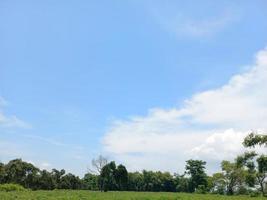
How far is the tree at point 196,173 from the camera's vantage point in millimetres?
101438

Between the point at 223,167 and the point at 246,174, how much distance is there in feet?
28.4

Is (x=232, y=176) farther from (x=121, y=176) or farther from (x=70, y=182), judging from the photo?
(x=70, y=182)

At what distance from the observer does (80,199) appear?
28.4 meters

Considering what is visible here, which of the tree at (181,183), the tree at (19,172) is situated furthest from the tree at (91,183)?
the tree at (19,172)

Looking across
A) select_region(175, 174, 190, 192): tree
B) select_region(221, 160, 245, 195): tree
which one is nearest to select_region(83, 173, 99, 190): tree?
select_region(175, 174, 190, 192): tree

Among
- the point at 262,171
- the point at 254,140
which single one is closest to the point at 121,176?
the point at 262,171

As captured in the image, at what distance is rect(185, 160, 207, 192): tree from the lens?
10144cm

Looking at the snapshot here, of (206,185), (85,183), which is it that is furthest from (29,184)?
(206,185)

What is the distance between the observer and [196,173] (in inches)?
4008

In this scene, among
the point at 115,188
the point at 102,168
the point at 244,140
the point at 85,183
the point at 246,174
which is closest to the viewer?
the point at 244,140

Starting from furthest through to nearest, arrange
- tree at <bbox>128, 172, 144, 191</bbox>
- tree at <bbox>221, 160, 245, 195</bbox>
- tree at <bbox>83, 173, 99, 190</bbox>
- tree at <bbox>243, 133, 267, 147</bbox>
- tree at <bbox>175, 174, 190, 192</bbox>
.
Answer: tree at <bbox>128, 172, 144, 191</bbox> < tree at <bbox>83, 173, 99, 190</bbox> < tree at <bbox>175, 174, 190, 192</bbox> < tree at <bbox>221, 160, 245, 195</bbox> < tree at <bbox>243, 133, 267, 147</bbox>

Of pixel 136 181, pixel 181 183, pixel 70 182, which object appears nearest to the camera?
pixel 70 182

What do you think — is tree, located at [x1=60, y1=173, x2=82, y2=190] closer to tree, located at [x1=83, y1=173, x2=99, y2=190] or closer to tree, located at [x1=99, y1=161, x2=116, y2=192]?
tree, located at [x1=83, y1=173, x2=99, y2=190]

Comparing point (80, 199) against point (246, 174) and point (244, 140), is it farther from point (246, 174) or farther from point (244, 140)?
point (246, 174)
